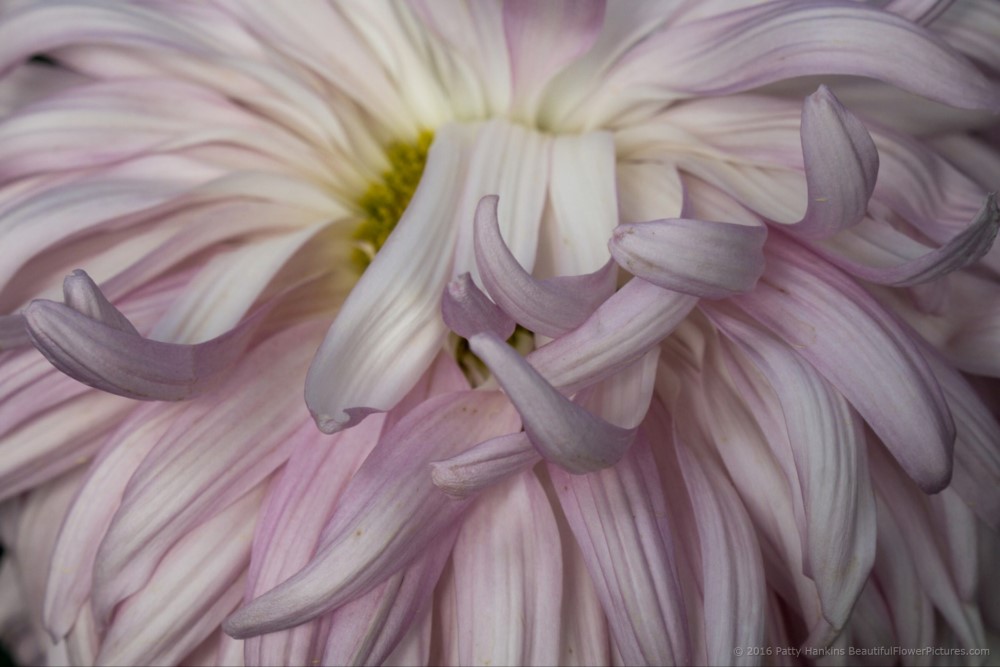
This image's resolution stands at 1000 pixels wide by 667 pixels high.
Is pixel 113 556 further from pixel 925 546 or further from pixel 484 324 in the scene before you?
pixel 925 546

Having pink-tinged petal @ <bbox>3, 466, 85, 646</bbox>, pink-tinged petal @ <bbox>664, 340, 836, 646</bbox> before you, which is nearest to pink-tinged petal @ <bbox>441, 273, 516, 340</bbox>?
pink-tinged petal @ <bbox>664, 340, 836, 646</bbox>

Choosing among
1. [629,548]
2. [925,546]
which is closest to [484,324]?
[629,548]

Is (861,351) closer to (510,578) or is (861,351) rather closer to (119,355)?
(510,578)

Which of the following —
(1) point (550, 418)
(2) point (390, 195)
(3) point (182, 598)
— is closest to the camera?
(1) point (550, 418)

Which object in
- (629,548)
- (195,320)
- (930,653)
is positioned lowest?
(930,653)

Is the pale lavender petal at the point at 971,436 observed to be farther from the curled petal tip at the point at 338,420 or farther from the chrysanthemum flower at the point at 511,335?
the curled petal tip at the point at 338,420

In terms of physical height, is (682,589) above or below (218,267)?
below

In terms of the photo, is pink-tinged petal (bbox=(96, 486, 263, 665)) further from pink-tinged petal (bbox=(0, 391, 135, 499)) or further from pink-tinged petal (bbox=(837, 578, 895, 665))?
pink-tinged petal (bbox=(837, 578, 895, 665))

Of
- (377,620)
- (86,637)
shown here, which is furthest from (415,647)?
(86,637)
